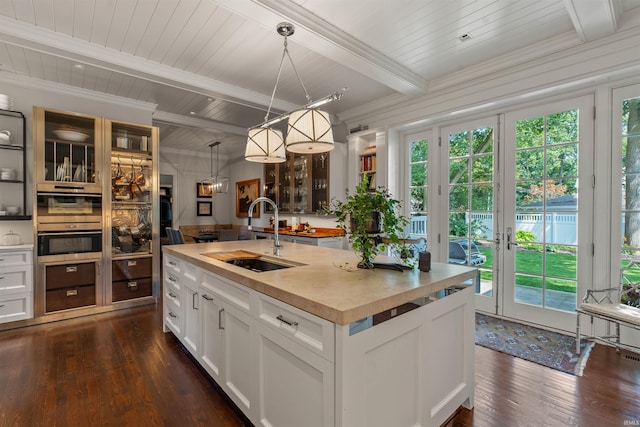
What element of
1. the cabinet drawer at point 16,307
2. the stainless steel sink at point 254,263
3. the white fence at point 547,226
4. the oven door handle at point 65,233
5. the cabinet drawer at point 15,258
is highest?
the white fence at point 547,226

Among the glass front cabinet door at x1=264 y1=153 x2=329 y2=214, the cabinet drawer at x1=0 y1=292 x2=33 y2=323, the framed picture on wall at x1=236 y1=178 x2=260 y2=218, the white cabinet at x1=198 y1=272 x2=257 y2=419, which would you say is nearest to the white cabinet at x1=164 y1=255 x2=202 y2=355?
the white cabinet at x1=198 y1=272 x2=257 y2=419

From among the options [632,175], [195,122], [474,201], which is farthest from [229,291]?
[195,122]

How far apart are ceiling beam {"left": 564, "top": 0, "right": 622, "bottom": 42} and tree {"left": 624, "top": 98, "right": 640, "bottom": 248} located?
69cm

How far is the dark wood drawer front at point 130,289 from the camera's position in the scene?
12.5 ft

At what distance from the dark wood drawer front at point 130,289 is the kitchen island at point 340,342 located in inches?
91.4

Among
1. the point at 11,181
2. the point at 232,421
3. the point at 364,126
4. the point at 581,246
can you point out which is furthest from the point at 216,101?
the point at 581,246

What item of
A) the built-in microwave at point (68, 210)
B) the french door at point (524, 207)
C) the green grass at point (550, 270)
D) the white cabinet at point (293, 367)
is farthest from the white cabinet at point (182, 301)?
the green grass at point (550, 270)

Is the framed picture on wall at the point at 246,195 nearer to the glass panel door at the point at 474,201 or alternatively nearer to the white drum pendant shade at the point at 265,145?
the glass panel door at the point at 474,201

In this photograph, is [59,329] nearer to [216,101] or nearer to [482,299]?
[216,101]

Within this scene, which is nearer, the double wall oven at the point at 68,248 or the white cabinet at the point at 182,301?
the white cabinet at the point at 182,301

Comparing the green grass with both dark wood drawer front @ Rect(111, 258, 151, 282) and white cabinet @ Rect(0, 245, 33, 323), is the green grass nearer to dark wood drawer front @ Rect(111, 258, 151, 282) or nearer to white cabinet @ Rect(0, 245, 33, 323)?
dark wood drawer front @ Rect(111, 258, 151, 282)

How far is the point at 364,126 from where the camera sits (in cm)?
461

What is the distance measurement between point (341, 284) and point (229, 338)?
2.76 feet

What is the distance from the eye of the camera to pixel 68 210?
11.6ft
